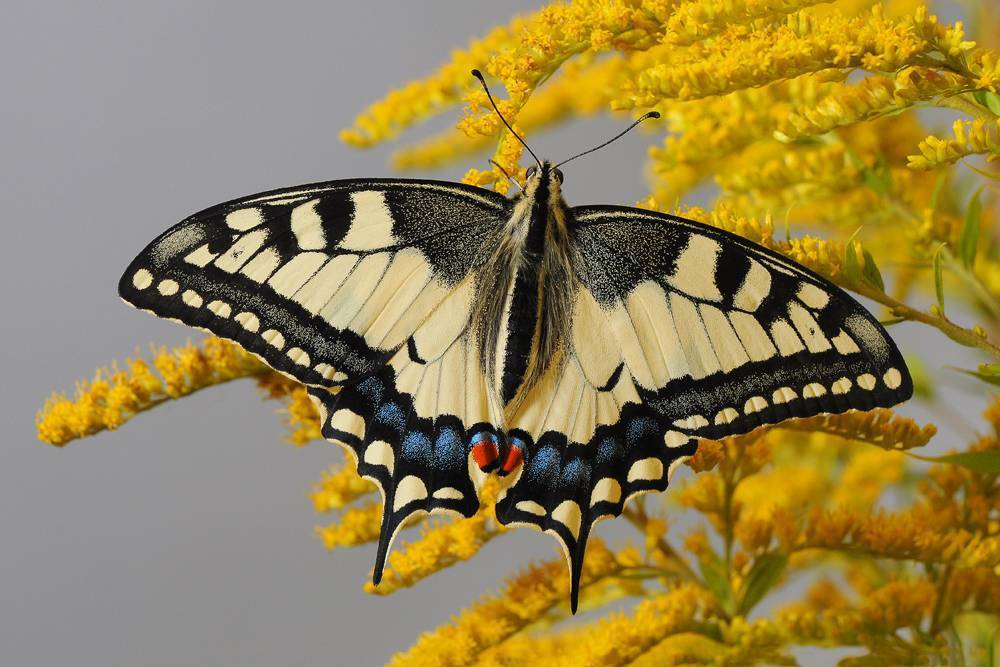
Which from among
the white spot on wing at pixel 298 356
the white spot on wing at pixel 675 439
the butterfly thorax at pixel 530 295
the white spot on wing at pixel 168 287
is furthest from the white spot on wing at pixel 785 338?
the white spot on wing at pixel 168 287

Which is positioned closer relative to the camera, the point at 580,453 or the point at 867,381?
the point at 867,381

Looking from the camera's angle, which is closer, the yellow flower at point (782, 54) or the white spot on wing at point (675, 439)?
the yellow flower at point (782, 54)

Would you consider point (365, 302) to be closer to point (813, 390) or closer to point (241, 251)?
point (241, 251)

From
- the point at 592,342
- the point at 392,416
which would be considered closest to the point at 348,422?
the point at 392,416

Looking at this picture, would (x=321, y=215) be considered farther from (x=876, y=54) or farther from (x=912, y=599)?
(x=912, y=599)

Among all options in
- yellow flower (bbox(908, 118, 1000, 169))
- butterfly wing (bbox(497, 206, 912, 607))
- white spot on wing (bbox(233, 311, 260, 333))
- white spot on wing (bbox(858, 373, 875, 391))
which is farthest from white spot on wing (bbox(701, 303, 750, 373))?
white spot on wing (bbox(233, 311, 260, 333))

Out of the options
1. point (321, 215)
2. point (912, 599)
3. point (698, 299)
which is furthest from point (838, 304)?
point (321, 215)

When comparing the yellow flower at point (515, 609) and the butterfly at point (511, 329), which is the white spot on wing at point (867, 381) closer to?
the butterfly at point (511, 329)
